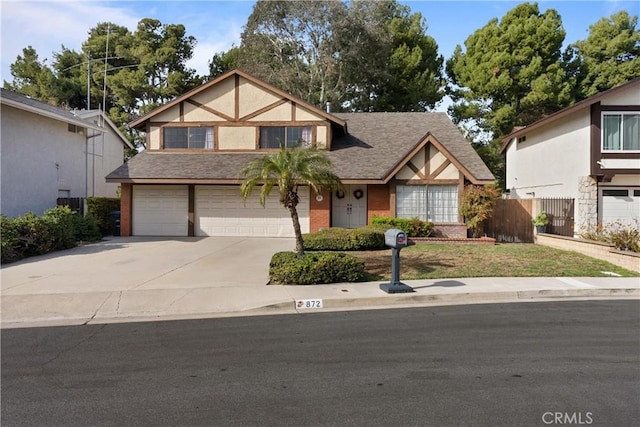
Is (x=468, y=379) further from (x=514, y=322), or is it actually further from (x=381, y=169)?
(x=381, y=169)

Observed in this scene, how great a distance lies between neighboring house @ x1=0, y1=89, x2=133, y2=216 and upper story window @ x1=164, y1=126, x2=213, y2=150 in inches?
184

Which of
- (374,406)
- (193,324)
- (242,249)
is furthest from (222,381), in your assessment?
(242,249)

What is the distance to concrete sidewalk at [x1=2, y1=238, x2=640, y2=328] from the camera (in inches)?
327

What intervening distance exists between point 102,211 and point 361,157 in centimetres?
1292

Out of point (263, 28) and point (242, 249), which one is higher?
point (263, 28)

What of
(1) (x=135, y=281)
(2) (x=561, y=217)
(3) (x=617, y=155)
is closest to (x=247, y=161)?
(1) (x=135, y=281)

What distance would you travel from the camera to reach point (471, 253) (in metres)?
14.8

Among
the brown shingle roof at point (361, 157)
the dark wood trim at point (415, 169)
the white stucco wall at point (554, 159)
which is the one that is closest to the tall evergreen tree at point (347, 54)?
the brown shingle roof at point (361, 157)

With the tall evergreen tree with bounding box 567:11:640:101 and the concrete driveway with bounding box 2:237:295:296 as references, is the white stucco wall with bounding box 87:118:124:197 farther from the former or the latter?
the tall evergreen tree with bounding box 567:11:640:101

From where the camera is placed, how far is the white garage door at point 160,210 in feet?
67.5

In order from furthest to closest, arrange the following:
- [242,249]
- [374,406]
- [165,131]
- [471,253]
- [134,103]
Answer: [134,103] < [165,131] < [242,249] < [471,253] < [374,406]

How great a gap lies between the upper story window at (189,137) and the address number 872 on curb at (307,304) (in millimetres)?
14796

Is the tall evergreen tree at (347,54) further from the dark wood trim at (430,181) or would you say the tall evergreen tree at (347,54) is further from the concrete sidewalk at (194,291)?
the concrete sidewalk at (194,291)

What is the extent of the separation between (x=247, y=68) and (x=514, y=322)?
104ft
